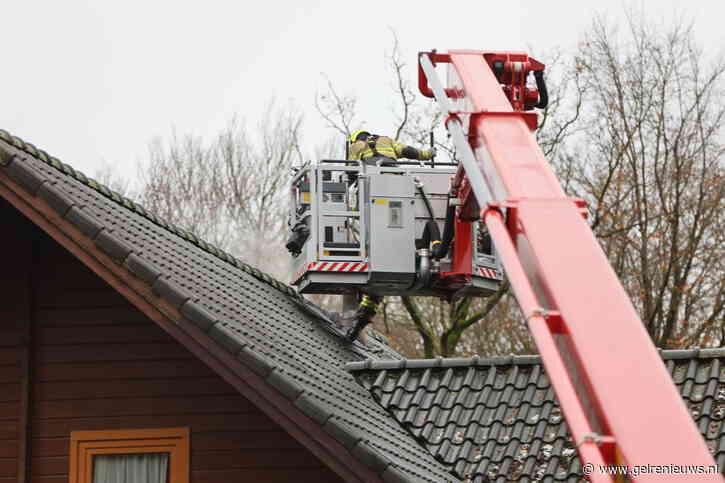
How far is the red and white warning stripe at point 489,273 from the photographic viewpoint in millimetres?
15595

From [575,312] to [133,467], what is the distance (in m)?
5.65

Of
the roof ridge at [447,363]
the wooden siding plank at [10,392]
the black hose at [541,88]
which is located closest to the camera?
the wooden siding plank at [10,392]

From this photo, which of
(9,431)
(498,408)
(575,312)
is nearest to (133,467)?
(9,431)

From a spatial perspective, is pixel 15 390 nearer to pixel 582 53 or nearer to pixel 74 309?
pixel 74 309

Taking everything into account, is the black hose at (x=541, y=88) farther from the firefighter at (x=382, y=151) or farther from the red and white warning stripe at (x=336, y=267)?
the red and white warning stripe at (x=336, y=267)

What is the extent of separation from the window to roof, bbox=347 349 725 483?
8.63 feet

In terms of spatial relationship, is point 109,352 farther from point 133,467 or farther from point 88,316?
point 133,467

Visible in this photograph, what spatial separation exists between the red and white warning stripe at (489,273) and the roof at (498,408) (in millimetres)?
2401

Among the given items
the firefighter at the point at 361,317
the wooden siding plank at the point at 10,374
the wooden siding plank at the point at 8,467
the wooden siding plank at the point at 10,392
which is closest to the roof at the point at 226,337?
the wooden siding plank at the point at 10,374

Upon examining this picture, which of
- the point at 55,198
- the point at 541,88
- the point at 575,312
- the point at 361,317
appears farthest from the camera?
the point at 361,317

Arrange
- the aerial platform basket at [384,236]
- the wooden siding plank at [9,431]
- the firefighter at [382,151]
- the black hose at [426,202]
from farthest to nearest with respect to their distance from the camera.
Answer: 1. the firefighter at [382,151]
2. the black hose at [426,202]
3. the aerial platform basket at [384,236]
4. the wooden siding plank at [9,431]

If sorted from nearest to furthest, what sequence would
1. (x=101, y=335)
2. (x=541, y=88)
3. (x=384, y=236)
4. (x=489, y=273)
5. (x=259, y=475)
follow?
(x=259, y=475) → (x=101, y=335) → (x=541, y=88) → (x=384, y=236) → (x=489, y=273)

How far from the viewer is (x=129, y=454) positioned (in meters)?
11.0

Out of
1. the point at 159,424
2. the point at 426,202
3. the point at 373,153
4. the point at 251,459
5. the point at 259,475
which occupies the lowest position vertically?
the point at 259,475
